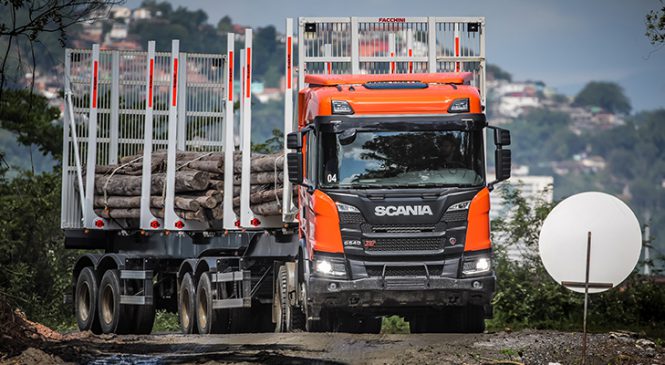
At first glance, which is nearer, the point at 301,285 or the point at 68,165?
the point at 301,285

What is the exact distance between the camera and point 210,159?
21500mm

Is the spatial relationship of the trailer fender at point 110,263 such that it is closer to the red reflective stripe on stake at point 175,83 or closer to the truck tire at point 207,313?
the truck tire at point 207,313

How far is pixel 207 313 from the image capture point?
20578mm

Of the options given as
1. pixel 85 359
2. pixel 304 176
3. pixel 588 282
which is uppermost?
pixel 304 176

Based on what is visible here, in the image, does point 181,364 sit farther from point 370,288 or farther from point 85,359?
point 370,288

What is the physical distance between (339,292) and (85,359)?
3.46 m

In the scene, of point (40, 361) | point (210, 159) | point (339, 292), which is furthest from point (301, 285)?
point (40, 361)

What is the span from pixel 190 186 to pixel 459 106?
210 inches

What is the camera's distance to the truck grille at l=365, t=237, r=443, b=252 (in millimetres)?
17281

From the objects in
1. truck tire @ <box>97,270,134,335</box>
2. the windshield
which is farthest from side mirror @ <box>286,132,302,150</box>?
truck tire @ <box>97,270,134,335</box>

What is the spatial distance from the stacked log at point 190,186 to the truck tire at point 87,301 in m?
1.19

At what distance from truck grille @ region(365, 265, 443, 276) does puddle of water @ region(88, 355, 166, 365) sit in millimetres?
3133

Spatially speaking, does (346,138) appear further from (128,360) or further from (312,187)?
(128,360)

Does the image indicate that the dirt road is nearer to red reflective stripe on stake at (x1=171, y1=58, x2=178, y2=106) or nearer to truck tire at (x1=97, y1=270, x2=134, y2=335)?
truck tire at (x1=97, y1=270, x2=134, y2=335)
